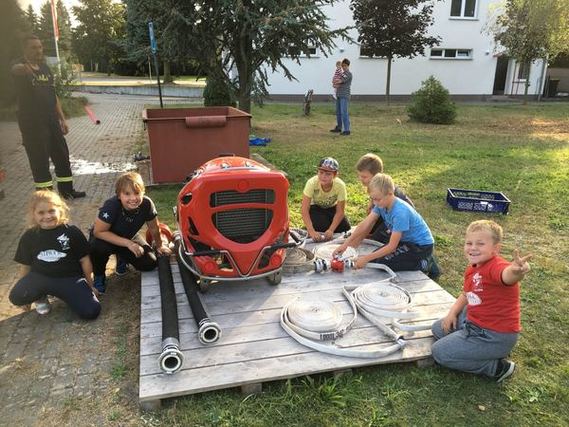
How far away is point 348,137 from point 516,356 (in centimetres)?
890

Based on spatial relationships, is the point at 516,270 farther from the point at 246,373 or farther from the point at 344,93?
the point at 344,93

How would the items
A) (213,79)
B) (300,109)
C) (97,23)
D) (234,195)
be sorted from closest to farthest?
(234,195)
(213,79)
(300,109)
(97,23)

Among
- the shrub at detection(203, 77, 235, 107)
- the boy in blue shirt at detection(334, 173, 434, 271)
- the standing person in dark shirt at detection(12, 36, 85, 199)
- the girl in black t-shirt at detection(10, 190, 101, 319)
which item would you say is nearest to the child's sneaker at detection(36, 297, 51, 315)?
the girl in black t-shirt at detection(10, 190, 101, 319)

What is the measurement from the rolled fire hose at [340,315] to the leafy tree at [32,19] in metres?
2.48

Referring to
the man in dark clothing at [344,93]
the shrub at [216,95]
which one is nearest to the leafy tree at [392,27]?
the man in dark clothing at [344,93]

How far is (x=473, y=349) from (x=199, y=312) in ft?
5.67

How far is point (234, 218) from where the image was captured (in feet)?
11.3

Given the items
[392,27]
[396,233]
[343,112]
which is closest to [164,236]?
[396,233]

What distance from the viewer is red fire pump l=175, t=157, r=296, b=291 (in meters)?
3.30

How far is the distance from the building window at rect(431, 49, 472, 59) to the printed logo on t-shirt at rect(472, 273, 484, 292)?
22.1 m

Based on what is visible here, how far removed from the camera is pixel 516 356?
310 cm

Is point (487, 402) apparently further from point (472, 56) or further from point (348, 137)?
point (472, 56)

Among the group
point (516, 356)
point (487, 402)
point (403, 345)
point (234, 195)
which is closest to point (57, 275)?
point (234, 195)

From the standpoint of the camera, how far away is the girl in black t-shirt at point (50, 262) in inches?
132
